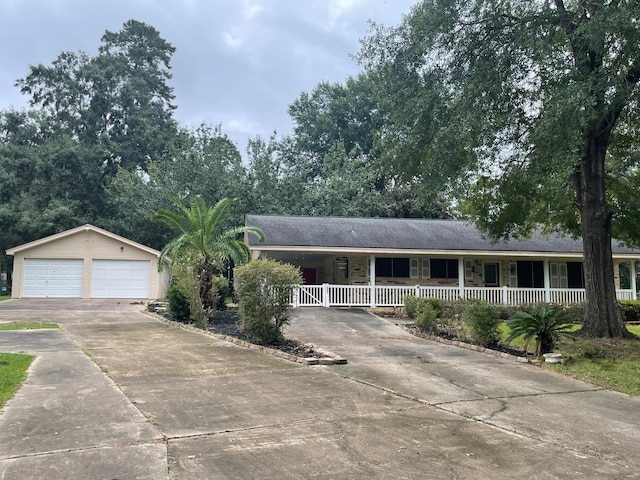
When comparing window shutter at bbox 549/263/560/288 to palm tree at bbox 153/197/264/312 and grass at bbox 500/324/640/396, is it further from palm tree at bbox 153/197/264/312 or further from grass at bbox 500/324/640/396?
palm tree at bbox 153/197/264/312

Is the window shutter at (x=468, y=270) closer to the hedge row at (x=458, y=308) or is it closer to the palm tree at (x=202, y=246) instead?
the hedge row at (x=458, y=308)

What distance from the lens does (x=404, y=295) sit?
21.8m

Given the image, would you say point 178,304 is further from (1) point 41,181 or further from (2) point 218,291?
(1) point 41,181

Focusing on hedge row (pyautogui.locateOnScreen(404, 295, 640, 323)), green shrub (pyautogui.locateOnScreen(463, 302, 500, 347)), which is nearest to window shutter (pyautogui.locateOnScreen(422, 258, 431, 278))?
hedge row (pyautogui.locateOnScreen(404, 295, 640, 323))

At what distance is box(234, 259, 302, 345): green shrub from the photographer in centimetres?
1147

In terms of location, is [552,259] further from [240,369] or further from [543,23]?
[240,369]

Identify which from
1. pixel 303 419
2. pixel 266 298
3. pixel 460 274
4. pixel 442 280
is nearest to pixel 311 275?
pixel 442 280

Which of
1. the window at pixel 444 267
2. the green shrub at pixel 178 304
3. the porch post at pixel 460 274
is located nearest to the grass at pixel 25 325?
the green shrub at pixel 178 304

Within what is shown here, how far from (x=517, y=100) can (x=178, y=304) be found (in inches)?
456

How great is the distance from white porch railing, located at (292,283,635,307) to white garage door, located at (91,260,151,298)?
424 inches

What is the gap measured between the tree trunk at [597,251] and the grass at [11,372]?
12894mm

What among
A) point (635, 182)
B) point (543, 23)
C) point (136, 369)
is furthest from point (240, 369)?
point (635, 182)

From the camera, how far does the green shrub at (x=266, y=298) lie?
11469 millimetres

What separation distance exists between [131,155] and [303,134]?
16.0 m
